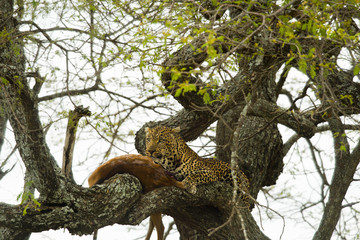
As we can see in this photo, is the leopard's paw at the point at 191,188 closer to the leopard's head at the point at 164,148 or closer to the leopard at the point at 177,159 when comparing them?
the leopard at the point at 177,159

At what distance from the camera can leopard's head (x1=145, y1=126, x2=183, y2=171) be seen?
4.87 meters

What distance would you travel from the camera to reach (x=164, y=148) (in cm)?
489

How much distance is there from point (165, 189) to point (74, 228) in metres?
0.96

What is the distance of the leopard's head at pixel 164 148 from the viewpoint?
16.0ft

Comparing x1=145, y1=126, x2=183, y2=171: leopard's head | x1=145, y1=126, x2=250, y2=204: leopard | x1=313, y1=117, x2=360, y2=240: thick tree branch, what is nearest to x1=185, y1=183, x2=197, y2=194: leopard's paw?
x1=145, y1=126, x2=250, y2=204: leopard

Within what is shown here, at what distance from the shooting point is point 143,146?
582cm

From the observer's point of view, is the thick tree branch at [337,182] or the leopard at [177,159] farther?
the thick tree branch at [337,182]

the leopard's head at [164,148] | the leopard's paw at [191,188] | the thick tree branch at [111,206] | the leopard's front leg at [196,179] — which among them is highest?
the leopard's head at [164,148]

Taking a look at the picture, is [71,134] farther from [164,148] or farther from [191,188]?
[191,188]

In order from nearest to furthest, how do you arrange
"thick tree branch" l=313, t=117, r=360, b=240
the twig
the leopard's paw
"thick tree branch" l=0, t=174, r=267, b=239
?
"thick tree branch" l=0, t=174, r=267, b=239
the twig
the leopard's paw
"thick tree branch" l=313, t=117, r=360, b=240

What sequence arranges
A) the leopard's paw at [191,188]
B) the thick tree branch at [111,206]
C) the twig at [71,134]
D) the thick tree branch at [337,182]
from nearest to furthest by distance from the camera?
the thick tree branch at [111,206], the twig at [71,134], the leopard's paw at [191,188], the thick tree branch at [337,182]

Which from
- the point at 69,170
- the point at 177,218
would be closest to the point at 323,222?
the point at 177,218

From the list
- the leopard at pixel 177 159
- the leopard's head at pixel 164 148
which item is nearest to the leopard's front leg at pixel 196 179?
the leopard at pixel 177 159

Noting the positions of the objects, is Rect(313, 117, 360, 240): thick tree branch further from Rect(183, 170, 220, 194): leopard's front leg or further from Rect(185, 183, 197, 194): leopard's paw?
Rect(185, 183, 197, 194): leopard's paw
